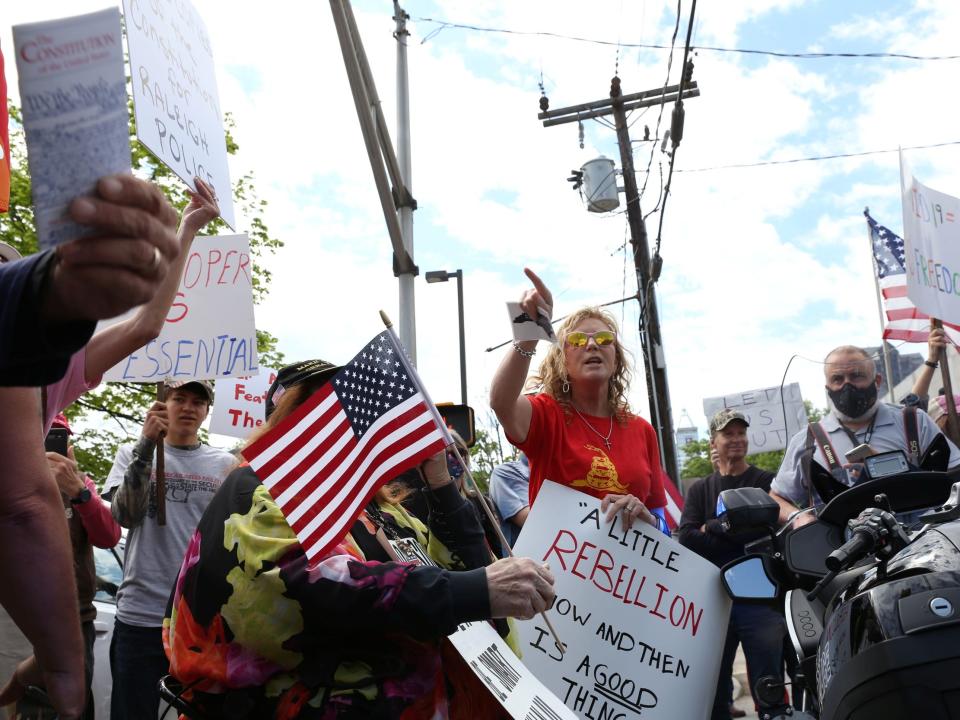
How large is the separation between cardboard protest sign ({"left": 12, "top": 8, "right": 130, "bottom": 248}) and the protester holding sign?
1216 millimetres

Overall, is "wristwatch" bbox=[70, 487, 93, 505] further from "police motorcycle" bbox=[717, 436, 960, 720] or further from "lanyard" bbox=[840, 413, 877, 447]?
"lanyard" bbox=[840, 413, 877, 447]

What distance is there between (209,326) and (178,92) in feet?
6.48

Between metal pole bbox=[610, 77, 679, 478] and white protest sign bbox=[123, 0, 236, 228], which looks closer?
white protest sign bbox=[123, 0, 236, 228]

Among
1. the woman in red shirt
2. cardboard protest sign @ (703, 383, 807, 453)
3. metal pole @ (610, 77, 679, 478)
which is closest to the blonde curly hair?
the woman in red shirt

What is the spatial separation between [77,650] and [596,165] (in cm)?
1515

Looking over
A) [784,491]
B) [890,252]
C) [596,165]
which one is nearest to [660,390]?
[596,165]

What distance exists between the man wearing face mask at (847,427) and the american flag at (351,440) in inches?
106

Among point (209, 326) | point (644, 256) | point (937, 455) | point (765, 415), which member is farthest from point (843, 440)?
point (644, 256)

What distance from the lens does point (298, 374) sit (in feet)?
8.39

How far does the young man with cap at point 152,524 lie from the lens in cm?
399

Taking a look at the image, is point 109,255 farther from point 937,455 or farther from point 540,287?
point 937,455

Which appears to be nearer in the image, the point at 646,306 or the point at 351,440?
the point at 351,440

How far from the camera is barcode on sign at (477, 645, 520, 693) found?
88.5 inches

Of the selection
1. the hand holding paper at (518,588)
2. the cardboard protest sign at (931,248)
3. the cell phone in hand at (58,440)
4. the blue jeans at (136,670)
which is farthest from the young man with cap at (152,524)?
the cardboard protest sign at (931,248)
